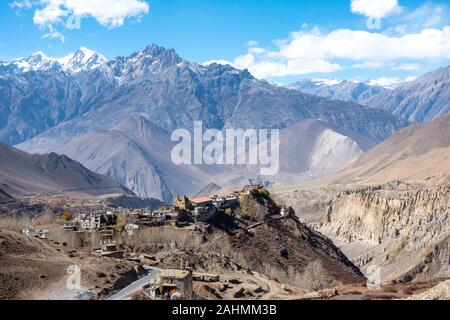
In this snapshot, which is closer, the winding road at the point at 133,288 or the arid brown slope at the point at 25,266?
the winding road at the point at 133,288

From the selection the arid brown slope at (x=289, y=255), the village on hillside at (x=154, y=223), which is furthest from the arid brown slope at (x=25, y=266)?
the arid brown slope at (x=289, y=255)

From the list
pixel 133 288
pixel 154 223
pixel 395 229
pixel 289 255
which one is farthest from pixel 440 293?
pixel 395 229

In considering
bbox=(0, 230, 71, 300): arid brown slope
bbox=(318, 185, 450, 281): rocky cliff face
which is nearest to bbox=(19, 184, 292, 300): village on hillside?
bbox=(0, 230, 71, 300): arid brown slope

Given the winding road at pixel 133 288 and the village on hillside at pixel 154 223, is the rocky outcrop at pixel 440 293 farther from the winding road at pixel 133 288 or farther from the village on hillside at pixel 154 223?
the village on hillside at pixel 154 223

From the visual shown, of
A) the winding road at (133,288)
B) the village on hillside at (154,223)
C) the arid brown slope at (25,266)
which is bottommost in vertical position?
the winding road at (133,288)

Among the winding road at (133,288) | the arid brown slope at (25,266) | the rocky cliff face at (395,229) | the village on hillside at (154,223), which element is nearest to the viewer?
the winding road at (133,288)

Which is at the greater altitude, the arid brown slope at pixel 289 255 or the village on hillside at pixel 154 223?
the village on hillside at pixel 154 223

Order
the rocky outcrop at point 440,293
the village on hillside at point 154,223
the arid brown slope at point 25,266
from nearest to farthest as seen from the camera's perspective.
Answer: the rocky outcrop at point 440,293
the arid brown slope at point 25,266
the village on hillside at point 154,223

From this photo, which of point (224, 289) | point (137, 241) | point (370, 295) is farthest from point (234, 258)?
point (370, 295)

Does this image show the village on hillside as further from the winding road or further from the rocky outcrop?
the rocky outcrop
